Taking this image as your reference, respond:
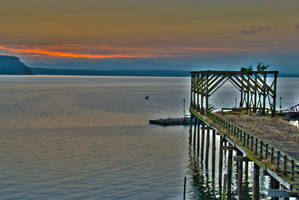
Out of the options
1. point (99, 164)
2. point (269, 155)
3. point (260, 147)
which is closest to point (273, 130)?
point (260, 147)

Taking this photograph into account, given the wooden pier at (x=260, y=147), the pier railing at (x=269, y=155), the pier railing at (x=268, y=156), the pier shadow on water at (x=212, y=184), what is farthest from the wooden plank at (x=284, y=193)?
the pier shadow on water at (x=212, y=184)

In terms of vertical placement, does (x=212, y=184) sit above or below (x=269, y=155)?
below

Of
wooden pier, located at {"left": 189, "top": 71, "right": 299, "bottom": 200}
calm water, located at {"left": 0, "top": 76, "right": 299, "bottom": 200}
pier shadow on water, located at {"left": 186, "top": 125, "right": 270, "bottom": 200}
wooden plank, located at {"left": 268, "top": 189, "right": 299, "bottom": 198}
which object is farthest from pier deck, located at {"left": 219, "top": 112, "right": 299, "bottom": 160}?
calm water, located at {"left": 0, "top": 76, "right": 299, "bottom": 200}

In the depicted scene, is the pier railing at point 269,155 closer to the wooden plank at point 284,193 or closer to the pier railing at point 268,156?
the pier railing at point 268,156

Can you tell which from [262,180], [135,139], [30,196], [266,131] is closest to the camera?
[266,131]

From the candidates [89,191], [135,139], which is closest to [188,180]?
[89,191]

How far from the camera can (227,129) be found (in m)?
26.0

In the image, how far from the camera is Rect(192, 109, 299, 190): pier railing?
14.8 m

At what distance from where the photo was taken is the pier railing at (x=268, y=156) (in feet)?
48.5

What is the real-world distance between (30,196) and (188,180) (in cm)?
1259

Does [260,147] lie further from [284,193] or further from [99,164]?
[99,164]

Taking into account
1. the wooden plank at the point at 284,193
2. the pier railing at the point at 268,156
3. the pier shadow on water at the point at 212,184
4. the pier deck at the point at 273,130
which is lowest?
the pier shadow on water at the point at 212,184

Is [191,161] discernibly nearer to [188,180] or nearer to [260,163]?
[188,180]

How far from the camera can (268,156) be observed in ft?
59.4
